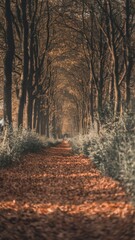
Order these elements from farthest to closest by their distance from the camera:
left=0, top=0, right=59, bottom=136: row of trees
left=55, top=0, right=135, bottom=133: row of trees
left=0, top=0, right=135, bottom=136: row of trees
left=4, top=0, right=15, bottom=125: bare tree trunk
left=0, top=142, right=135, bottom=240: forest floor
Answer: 1. left=55, top=0, right=135, bottom=133: row of trees
2. left=0, top=0, right=135, bottom=136: row of trees
3. left=0, top=0, right=59, bottom=136: row of trees
4. left=4, top=0, right=15, bottom=125: bare tree trunk
5. left=0, top=142, right=135, bottom=240: forest floor

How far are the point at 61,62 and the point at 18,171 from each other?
22422mm

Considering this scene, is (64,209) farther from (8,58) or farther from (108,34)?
(108,34)

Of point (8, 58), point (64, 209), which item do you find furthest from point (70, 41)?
point (64, 209)

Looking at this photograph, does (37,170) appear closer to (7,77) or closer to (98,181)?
(98,181)

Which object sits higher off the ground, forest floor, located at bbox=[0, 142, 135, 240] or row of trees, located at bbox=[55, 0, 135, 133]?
row of trees, located at bbox=[55, 0, 135, 133]

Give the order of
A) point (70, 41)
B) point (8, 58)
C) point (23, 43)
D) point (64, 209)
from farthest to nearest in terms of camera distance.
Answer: point (70, 41)
point (23, 43)
point (8, 58)
point (64, 209)

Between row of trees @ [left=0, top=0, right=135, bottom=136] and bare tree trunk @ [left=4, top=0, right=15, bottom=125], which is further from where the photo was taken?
row of trees @ [left=0, top=0, right=135, bottom=136]

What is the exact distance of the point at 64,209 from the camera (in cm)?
781

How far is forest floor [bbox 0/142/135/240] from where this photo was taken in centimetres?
621

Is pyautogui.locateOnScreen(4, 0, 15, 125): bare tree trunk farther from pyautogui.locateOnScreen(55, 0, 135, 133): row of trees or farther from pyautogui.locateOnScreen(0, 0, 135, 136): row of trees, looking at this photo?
pyautogui.locateOnScreen(55, 0, 135, 133): row of trees

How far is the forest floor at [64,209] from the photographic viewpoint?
20.4 feet

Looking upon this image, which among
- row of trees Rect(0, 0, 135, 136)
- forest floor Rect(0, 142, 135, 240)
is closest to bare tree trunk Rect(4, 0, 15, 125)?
row of trees Rect(0, 0, 135, 136)

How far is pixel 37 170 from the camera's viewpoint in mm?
14672

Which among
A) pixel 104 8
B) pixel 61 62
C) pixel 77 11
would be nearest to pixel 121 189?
pixel 104 8
